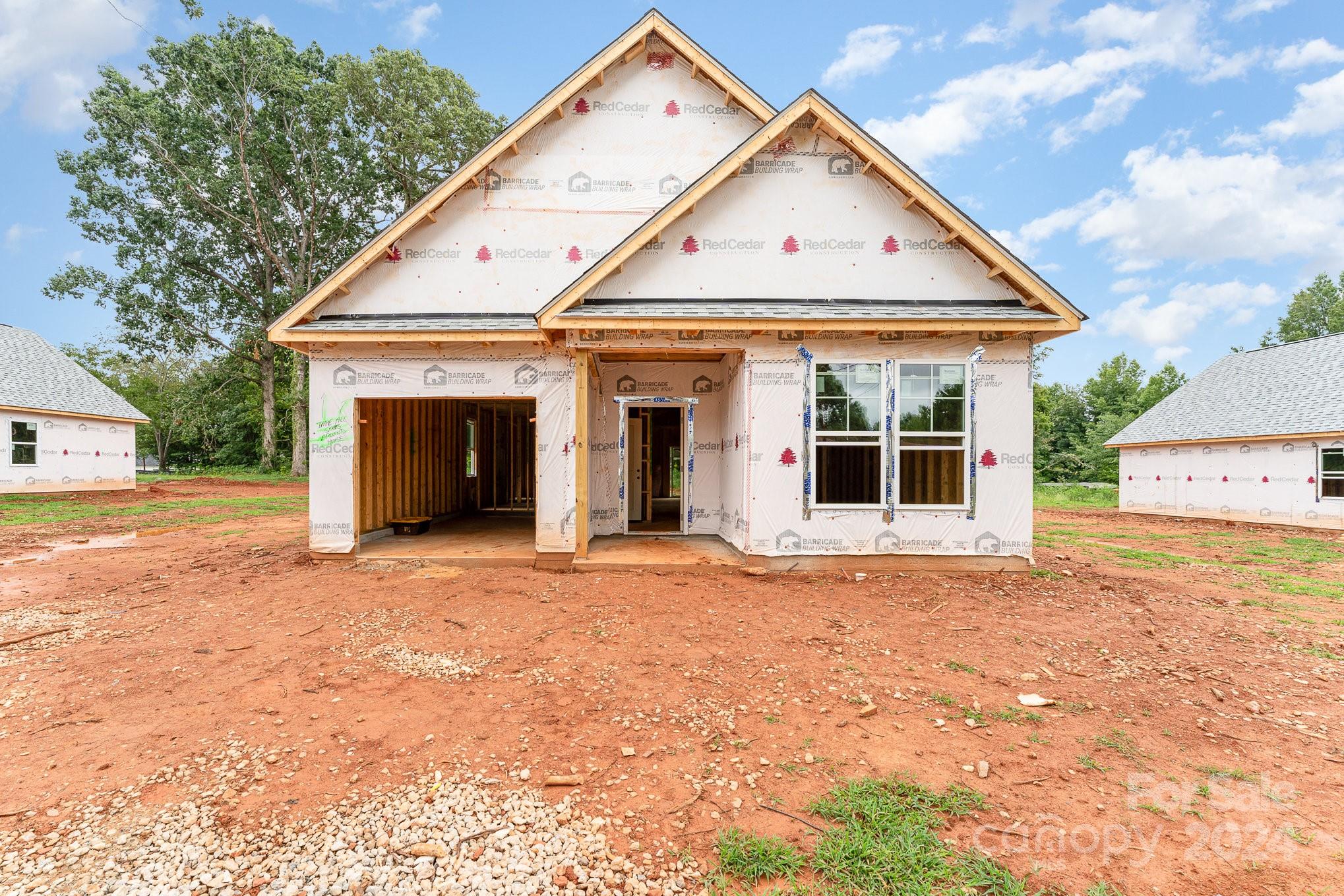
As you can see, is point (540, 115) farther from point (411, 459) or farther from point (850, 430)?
point (850, 430)

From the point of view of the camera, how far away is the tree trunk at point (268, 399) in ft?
94.0

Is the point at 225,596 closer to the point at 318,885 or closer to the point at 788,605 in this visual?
the point at 318,885

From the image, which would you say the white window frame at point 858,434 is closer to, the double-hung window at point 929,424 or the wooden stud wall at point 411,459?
the double-hung window at point 929,424

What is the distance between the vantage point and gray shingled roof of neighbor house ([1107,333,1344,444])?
611 inches

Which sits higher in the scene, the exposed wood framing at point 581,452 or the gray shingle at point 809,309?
the gray shingle at point 809,309

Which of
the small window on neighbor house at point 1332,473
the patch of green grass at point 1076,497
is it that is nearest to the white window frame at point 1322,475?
the small window on neighbor house at point 1332,473

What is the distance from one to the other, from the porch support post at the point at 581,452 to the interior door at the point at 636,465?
3635mm

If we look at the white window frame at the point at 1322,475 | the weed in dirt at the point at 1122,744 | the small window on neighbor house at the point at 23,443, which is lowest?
the weed in dirt at the point at 1122,744

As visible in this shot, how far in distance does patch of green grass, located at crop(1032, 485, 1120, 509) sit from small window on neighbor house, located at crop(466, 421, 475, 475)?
21112 mm

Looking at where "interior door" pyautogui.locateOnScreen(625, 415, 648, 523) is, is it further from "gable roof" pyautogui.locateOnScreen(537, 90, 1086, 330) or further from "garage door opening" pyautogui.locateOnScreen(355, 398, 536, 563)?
"gable roof" pyautogui.locateOnScreen(537, 90, 1086, 330)

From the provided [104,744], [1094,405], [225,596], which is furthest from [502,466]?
[1094,405]

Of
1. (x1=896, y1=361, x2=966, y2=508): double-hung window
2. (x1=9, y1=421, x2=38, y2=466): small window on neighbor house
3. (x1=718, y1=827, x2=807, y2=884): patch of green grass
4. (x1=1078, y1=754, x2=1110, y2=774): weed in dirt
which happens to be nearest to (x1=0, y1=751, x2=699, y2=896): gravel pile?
(x1=718, y1=827, x2=807, y2=884): patch of green grass

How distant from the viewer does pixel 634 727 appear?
3.85 metres

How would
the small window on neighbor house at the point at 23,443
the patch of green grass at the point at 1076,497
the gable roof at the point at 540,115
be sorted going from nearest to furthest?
the gable roof at the point at 540,115
the small window on neighbor house at the point at 23,443
the patch of green grass at the point at 1076,497
